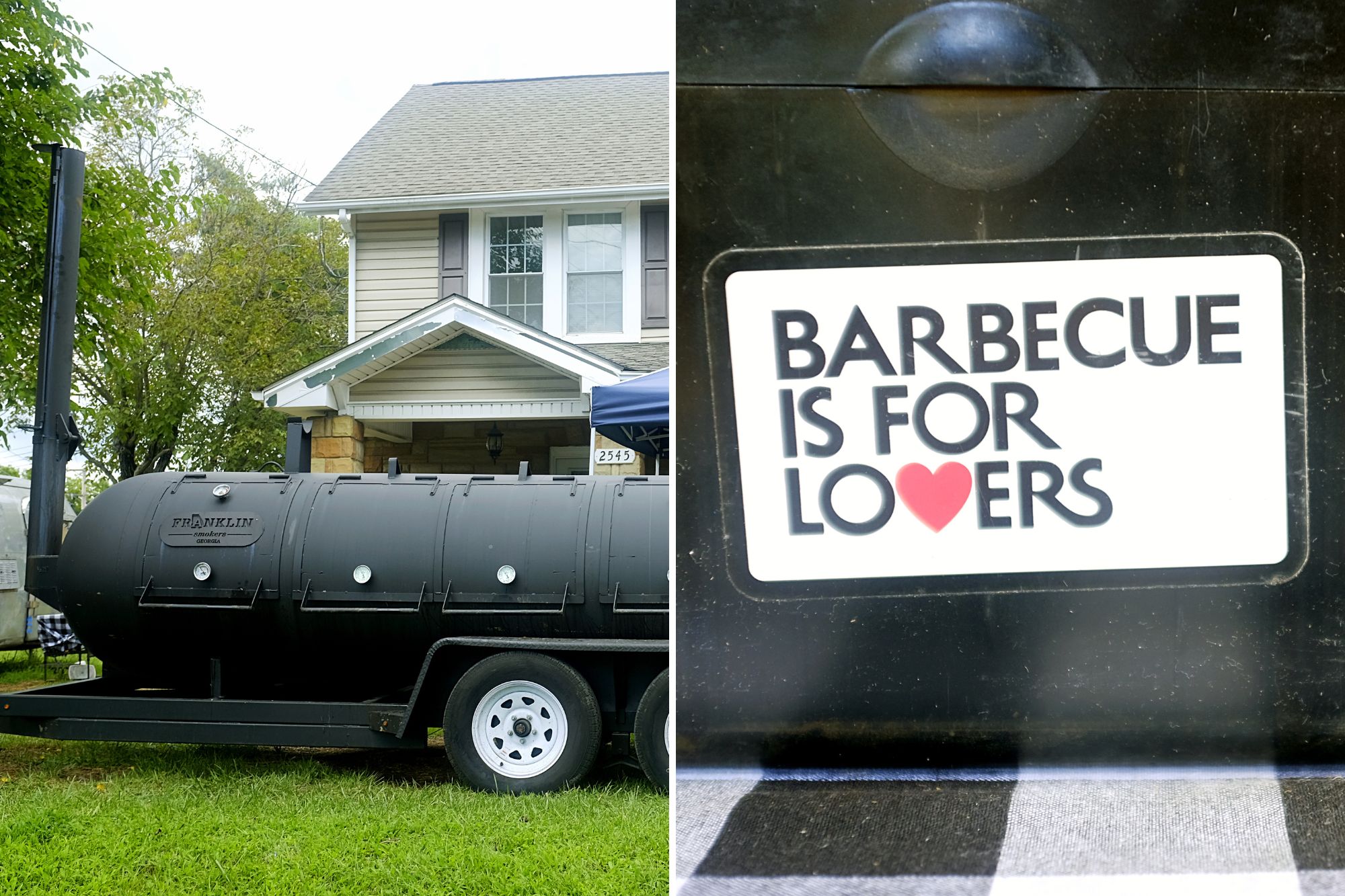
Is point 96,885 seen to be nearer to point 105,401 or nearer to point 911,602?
point 911,602

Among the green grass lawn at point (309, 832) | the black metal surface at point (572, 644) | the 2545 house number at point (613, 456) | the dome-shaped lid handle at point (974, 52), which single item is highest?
the 2545 house number at point (613, 456)

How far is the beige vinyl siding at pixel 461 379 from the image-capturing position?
10.1 metres

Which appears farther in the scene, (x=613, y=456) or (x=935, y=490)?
(x=613, y=456)

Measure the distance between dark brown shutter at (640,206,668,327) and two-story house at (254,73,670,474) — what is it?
0.6 inches

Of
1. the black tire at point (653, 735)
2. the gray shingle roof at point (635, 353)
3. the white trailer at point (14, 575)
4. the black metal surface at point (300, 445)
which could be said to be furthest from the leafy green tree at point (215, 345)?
the black tire at point (653, 735)

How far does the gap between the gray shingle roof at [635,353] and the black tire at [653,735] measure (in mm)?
4339

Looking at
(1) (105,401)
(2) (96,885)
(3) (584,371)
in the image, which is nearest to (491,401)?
(3) (584,371)

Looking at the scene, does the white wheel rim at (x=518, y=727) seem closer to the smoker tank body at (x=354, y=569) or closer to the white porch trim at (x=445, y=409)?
the smoker tank body at (x=354, y=569)

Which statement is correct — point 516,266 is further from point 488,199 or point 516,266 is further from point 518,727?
point 518,727

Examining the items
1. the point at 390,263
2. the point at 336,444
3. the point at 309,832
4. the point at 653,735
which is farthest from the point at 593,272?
the point at 309,832

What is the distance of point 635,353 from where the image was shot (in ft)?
33.3

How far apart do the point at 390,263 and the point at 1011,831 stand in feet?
35.3

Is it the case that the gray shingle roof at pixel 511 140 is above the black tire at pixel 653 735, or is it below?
above

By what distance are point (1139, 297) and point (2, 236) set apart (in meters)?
7.73
